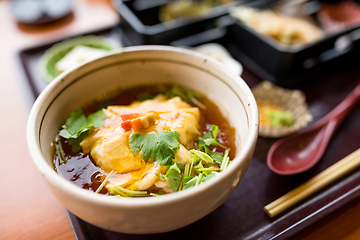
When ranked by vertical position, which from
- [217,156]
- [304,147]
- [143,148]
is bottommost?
[304,147]

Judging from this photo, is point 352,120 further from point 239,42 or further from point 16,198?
point 16,198

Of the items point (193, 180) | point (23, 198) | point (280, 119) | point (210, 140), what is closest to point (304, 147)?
point (280, 119)

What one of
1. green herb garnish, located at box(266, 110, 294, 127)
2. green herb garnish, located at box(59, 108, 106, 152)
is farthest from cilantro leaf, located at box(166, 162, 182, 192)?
green herb garnish, located at box(266, 110, 294, 127)

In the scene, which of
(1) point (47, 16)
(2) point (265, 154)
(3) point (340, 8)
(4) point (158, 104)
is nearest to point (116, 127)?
(4) point (158, 104)

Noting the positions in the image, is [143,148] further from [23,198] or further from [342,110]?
[342,110]

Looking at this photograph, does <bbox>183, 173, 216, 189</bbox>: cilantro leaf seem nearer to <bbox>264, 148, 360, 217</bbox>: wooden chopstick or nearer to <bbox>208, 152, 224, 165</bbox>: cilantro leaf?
<bbox>208, 152, 224, 165</bbox>: cilantro leaf

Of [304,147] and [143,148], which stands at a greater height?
[143,148]
